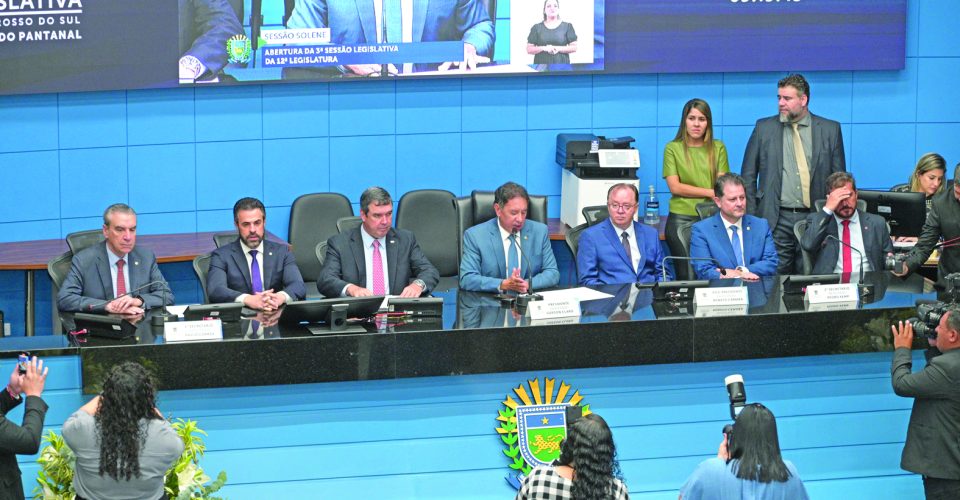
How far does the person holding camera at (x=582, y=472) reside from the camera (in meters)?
3.86

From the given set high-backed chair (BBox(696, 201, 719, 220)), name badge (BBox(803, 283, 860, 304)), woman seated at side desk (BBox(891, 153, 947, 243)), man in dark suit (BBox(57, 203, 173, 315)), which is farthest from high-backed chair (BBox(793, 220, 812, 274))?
man in dark suit (BBox(57, 203, 173, 315))

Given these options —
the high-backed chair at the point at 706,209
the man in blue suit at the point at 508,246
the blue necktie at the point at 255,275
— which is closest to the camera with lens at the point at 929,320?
the man in blue suit at the point at 508,246

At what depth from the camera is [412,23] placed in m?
8.07

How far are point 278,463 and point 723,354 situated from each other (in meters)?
1.87

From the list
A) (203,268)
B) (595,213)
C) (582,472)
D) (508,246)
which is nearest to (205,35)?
(203,268)

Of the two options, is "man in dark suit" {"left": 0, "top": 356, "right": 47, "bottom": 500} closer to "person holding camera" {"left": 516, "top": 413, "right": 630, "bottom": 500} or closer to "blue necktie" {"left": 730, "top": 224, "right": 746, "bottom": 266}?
"person holding camera" {"left": 516, "top": 413, "right": 630, "bottom": 500}

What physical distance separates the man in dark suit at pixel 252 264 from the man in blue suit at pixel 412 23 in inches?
75.8

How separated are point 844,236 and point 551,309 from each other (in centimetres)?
215

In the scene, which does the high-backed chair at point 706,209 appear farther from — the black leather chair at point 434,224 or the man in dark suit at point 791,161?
the black leather chair at point 434,224

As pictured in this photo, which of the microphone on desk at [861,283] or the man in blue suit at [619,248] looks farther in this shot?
the man in blue suit at [619,248]

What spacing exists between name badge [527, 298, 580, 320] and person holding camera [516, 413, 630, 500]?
1394 mm

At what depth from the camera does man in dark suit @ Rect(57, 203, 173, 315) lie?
19.6 feet

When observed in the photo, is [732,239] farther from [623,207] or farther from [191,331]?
[191,331]

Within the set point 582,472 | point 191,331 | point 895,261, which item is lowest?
point 582,472
